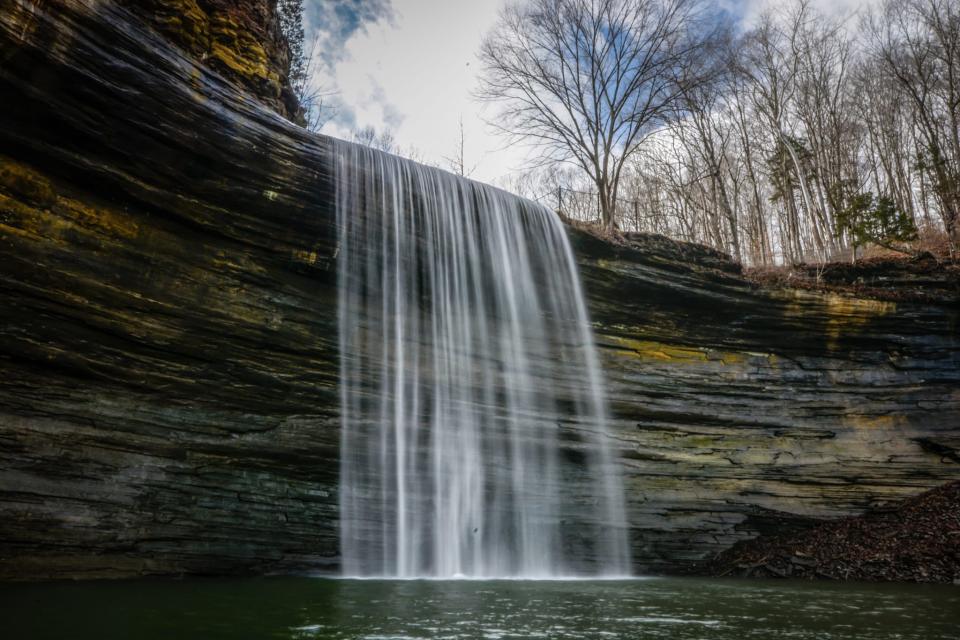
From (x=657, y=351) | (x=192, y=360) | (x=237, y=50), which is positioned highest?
(x=237, y=50)

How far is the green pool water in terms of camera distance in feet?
13.9

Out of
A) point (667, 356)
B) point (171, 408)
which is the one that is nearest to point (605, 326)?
point (667, 356)

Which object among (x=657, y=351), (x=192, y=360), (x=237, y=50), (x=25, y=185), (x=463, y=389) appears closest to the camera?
(x=25, y=185)

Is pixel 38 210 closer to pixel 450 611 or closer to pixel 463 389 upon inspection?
pixel 463 389

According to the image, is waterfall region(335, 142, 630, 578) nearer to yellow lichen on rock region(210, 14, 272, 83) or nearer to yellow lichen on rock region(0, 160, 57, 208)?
yellow lichen on rock region(210, 14, 272, 83)

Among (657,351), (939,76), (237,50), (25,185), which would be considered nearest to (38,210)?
(25,185)

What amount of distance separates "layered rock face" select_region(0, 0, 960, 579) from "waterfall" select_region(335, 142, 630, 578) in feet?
1.63

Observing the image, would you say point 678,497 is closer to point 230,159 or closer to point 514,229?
point 514,229

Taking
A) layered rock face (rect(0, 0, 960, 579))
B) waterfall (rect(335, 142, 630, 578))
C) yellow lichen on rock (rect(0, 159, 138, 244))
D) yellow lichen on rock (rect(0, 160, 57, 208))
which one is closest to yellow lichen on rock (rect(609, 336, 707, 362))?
layered rock face (rect(0, 0, 960, 579))

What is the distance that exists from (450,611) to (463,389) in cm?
A: 493

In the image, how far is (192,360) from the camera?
7.74 meters

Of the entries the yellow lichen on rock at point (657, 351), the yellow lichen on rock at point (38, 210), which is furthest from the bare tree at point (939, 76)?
the yellow lichen on rock at point (38, 210)

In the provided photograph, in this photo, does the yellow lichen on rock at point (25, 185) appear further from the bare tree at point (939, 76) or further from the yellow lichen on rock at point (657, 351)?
the bare tree at point (939, 76)

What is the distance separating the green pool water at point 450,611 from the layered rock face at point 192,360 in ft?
3.24
